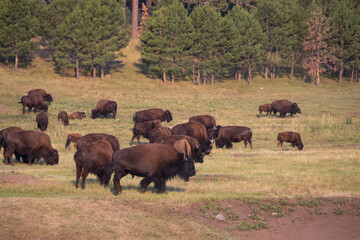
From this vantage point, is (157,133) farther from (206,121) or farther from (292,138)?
(292,138)

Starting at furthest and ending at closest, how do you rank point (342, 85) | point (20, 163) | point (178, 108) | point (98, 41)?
point (342, 85) < point (98, 41) < point (178, 108) < point (20, 163)

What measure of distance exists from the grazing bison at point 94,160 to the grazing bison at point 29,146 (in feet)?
18.5

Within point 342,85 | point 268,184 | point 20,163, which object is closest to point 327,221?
point 268,184

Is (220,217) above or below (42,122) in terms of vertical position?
below

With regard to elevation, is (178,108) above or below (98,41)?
below

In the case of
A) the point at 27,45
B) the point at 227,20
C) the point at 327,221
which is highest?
the point at 227,20

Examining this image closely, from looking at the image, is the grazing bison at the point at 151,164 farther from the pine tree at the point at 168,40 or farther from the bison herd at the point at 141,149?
the pine tree at the point at 168,40

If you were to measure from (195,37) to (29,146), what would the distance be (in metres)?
50.2

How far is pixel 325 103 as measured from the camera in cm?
5512

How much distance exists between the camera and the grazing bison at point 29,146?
19.8m

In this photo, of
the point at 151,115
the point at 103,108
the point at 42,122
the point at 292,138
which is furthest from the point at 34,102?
the point at 292,138

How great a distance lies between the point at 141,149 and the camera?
13.6 m

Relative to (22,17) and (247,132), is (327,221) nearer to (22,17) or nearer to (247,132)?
(247,132)

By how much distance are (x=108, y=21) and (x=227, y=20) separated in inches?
667
